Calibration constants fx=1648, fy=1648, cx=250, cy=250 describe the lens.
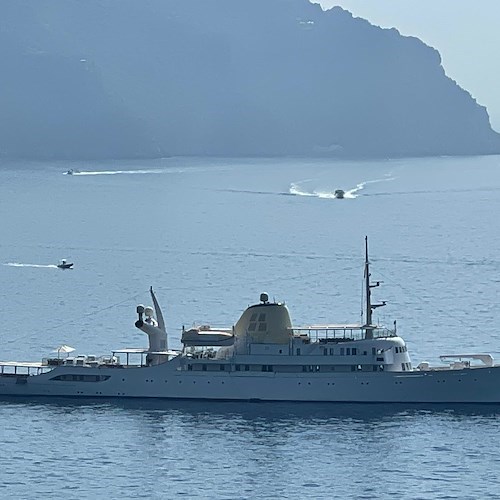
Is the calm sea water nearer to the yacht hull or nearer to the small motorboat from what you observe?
the yacht hull

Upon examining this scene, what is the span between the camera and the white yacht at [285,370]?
282ft

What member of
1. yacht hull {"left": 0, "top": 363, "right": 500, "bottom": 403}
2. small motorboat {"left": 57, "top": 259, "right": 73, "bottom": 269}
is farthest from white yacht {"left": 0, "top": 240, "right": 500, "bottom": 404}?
small motorboat {"left": 57, "top": 259, "right": 73, "bottom": 269}

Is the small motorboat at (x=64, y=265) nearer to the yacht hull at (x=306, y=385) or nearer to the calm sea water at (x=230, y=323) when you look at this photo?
the calm sea water at (x=230, y=323)

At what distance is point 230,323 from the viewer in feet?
360

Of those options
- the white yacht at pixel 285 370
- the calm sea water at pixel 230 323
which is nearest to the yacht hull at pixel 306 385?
the white yacht at pixel 285 370

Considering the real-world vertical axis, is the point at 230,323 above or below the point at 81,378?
above

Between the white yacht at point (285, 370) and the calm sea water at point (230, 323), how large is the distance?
973 mm

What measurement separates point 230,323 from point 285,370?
77.3 ft

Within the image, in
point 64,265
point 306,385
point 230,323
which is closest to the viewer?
point 306,385

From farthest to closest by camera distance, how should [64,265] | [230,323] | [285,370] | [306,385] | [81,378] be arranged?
[64,265]
[230,323]
[81,378]
[285,370]
[306,385]

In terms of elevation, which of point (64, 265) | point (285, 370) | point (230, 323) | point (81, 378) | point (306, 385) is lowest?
point (306, 385)

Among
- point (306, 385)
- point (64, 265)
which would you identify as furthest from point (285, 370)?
point (64, 265)

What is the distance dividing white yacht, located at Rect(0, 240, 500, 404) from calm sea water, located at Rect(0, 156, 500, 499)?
0.97 metres

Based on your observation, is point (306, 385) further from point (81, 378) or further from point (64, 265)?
point (64, 265)
